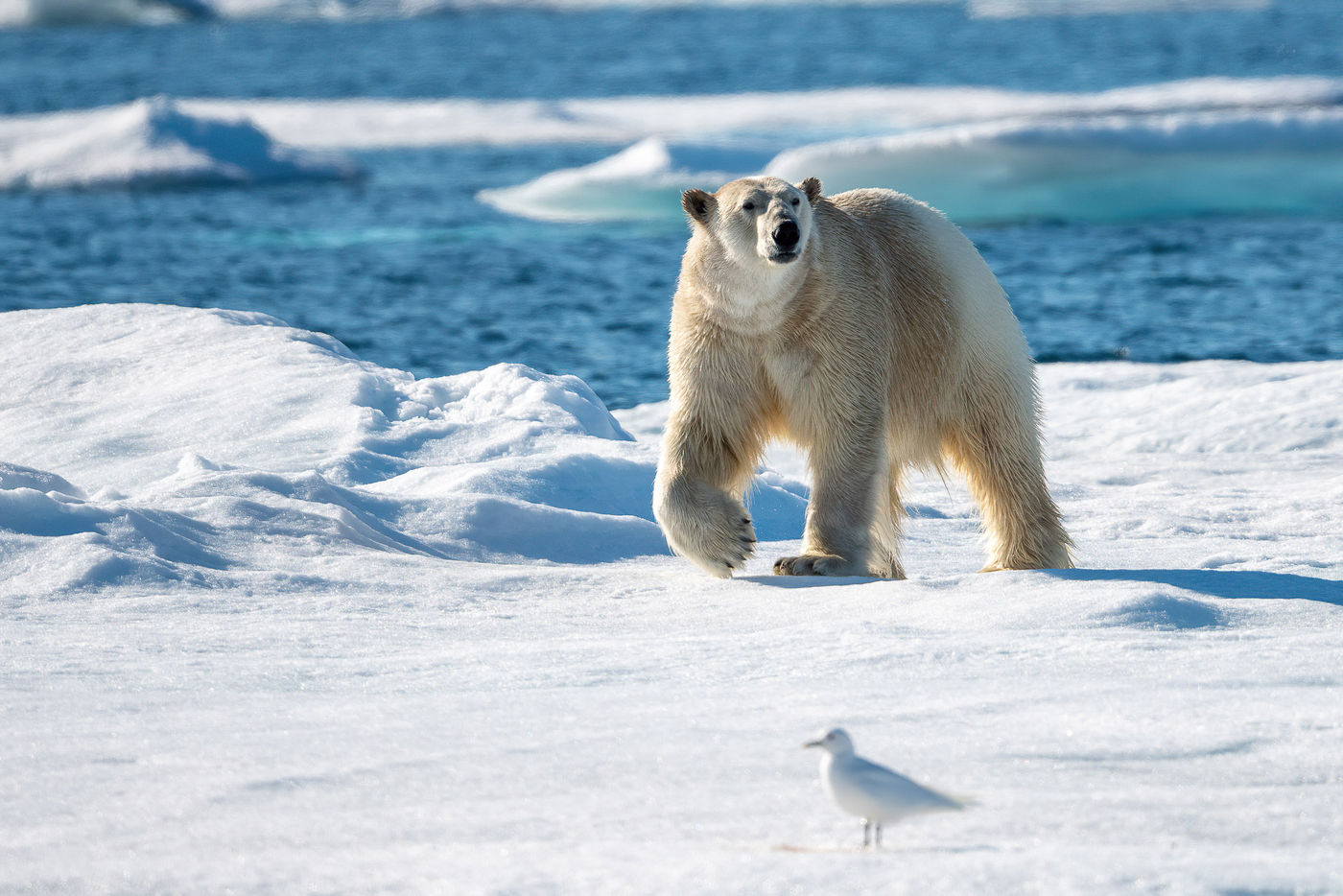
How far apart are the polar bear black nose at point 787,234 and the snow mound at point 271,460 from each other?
120 cm

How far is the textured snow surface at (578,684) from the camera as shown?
2.05m

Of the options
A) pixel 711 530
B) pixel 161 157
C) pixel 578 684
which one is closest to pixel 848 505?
pixel 711 530

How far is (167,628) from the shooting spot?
3.24 metres

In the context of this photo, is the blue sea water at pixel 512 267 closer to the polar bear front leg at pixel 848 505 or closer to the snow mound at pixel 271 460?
the snow mound at pixel 271 460

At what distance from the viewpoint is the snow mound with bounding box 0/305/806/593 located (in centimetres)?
383

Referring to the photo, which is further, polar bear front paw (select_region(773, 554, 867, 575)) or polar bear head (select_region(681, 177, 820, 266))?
polar bear front paw (select_region(773, 554, 867, 575))

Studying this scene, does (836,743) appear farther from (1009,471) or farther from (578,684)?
(1009,471)

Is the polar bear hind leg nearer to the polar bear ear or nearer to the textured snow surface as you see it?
the textured snow surface

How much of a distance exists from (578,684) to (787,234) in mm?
1271

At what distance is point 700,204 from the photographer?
3.89 meters

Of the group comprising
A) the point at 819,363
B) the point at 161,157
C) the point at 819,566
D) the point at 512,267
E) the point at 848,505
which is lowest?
the point at 819,566

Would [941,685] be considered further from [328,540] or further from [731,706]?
[328,540]

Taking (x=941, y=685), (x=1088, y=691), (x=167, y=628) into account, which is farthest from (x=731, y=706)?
(x=167, y=628)

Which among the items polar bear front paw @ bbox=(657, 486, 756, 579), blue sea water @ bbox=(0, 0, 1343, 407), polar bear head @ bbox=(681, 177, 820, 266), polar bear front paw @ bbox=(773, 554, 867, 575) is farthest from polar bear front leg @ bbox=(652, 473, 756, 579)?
blue sea water @ bbox=(0, 0, 1343, 407)
